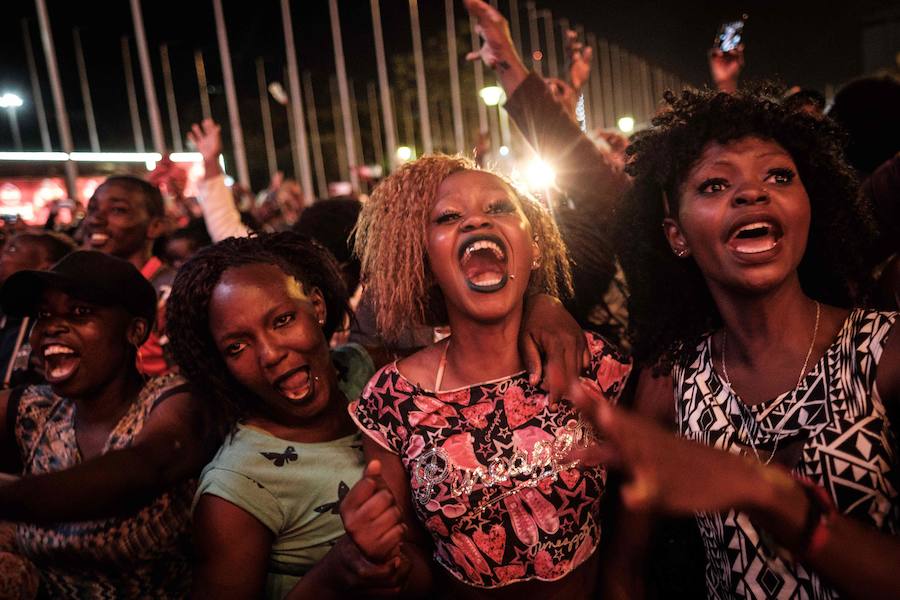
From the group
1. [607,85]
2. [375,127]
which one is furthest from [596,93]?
[375,127]

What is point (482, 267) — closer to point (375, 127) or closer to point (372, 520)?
point (372, 520)

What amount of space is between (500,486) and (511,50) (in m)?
2.54

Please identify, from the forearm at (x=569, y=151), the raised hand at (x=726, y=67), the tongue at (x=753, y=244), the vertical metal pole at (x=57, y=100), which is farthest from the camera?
the vertical metal pole at (x=57, y=100)

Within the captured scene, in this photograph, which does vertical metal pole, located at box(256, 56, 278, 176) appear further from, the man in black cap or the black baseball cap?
the black baseball cap

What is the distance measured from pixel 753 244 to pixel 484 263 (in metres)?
0.85

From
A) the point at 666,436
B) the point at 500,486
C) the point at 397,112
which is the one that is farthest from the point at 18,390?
the point at 397,112

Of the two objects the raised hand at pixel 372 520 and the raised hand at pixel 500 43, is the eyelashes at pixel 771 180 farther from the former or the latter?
the raised hand at pixel 500 43

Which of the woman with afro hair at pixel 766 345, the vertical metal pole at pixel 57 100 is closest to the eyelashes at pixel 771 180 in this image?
the woman with afro hair at pixel 766 345

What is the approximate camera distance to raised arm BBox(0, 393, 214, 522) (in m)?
1.87

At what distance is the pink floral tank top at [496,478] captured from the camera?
1936 mm

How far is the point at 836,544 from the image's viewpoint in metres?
1.36

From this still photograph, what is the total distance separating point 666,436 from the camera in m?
1.37

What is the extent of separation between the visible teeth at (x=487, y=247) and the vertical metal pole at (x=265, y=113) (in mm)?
34043

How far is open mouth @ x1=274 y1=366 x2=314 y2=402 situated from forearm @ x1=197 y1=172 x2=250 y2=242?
289 cm
